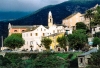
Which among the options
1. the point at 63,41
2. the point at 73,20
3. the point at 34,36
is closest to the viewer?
the point at 63,41

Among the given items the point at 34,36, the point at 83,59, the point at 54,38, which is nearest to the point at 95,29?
the point at 54,38

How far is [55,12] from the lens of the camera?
126m

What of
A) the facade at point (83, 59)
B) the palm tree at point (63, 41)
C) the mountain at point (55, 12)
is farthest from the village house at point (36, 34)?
the mountain at point (55, 12)

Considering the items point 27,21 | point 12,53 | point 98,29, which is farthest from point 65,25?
point 27,21

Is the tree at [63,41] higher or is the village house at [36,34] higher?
the village house at [36,34]

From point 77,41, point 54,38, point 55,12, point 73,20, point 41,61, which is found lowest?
point 41,61

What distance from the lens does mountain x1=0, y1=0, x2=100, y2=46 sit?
123m

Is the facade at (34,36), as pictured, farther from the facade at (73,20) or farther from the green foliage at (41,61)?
the green foliage at (41,61)

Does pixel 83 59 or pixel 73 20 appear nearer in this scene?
pixel 83 59

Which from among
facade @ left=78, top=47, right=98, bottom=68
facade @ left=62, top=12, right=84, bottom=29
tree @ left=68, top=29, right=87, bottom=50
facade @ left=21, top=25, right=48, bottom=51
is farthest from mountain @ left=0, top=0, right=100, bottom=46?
facade @ left=78, top=47, right=98, bottom=68

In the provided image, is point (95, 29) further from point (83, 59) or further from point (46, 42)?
point (83, 59)

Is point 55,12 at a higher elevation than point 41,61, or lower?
higher

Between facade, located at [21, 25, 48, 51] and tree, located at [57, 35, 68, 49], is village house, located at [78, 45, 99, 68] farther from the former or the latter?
facade, located at [21, 25, 48, 51]

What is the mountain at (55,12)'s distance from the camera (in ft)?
404
